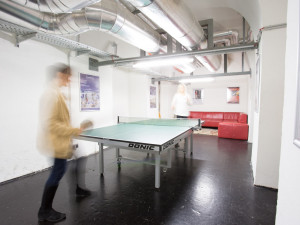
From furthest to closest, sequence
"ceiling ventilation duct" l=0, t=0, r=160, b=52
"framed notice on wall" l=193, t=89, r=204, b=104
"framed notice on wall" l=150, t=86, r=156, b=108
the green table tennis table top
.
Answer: "framed notice on wall" l=193, t=89, r=204, b=104 → "framed notice on wall" l=150, t=86, r=156, b=108 → the green table tennis table top → "ceiling ventilation duct" l=0, t=0, r=160, b=52

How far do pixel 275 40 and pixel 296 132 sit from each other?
7.51 ft

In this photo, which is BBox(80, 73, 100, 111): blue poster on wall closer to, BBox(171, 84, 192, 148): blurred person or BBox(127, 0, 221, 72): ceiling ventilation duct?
BBox(171, 84, 192, 148): blurred person

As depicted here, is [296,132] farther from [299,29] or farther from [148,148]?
[148,148]

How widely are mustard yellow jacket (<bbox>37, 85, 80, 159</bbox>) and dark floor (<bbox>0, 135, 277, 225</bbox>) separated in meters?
0.94

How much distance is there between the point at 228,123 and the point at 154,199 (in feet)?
17.5

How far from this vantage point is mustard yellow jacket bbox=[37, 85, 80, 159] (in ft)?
6.12

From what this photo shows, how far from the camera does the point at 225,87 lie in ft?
29.1

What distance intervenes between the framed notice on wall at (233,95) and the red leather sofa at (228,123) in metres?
0.70

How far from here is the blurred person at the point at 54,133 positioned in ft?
6.13

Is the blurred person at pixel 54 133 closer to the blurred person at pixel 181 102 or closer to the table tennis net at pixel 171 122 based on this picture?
the table tennis net at pixel 171 122

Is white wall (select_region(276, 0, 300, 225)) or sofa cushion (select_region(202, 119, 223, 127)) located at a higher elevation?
white wall (select_region(276, 0, 300, 225))

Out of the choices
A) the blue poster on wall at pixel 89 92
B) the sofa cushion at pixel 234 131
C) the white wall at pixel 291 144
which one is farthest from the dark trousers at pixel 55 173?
the sofa cushion at pixel 234 131

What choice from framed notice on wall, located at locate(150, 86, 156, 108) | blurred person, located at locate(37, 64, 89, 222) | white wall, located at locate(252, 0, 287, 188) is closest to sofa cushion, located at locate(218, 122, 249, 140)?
framed notice on wall, located at locate(150, 86, 156, 108)

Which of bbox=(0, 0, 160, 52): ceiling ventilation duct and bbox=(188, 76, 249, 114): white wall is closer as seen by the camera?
bbox=(0, 0, 160, 52): ceiling ventilation duct
